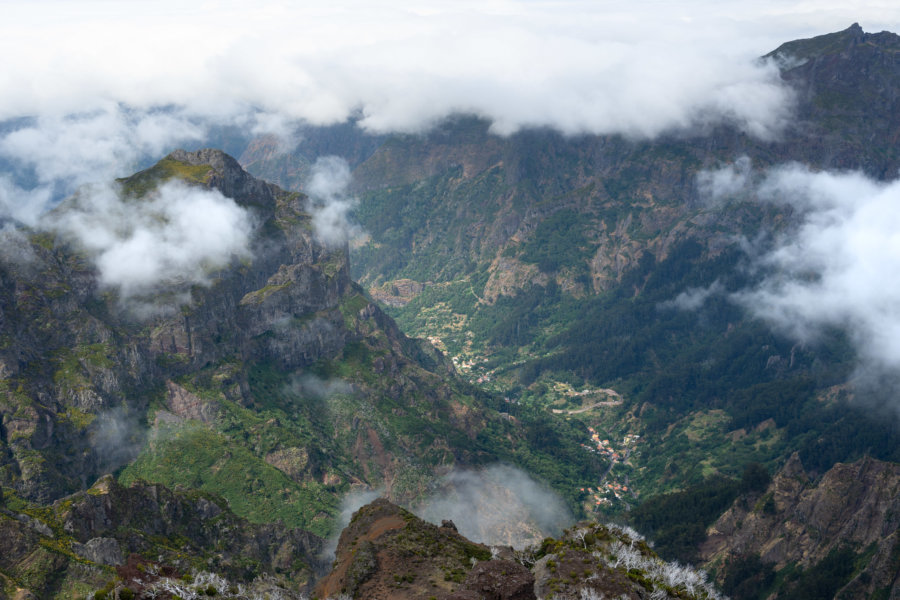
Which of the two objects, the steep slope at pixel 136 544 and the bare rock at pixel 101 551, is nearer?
the steep slope at pixel 136 544

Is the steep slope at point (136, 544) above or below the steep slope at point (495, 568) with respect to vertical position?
below

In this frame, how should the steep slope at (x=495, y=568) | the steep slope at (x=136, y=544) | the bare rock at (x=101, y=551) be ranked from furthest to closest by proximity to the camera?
the bare rock at (x=101, y=551) → the steep slope at (x=136, y=544) → the steep slope at (x=495, y=568)

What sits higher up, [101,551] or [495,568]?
[495,568]

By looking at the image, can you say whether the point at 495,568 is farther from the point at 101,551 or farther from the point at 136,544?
the point at 136,544

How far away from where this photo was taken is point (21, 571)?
109 meters

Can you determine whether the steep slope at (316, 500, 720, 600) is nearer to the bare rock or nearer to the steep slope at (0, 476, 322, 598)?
the steep slope at (0, 476, 322, 598)

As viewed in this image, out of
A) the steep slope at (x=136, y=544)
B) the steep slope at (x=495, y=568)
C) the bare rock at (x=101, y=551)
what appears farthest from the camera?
the bare rock at (x=101, y=551)

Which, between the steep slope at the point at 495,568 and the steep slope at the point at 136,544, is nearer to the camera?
the steep slope at the point at 495,568

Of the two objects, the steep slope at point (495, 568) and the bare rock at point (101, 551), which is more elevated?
the steep slope at point (495, 568)

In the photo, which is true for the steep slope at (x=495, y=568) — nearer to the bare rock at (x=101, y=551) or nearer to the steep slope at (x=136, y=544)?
the steep slope at (x=136, y=544)

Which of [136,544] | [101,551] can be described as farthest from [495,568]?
[136,544]

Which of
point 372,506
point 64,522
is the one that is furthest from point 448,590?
point 64,522

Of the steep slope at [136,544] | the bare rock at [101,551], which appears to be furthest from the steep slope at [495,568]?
the bare rock at [101,551]

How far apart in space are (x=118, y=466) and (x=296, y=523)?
187 ft
